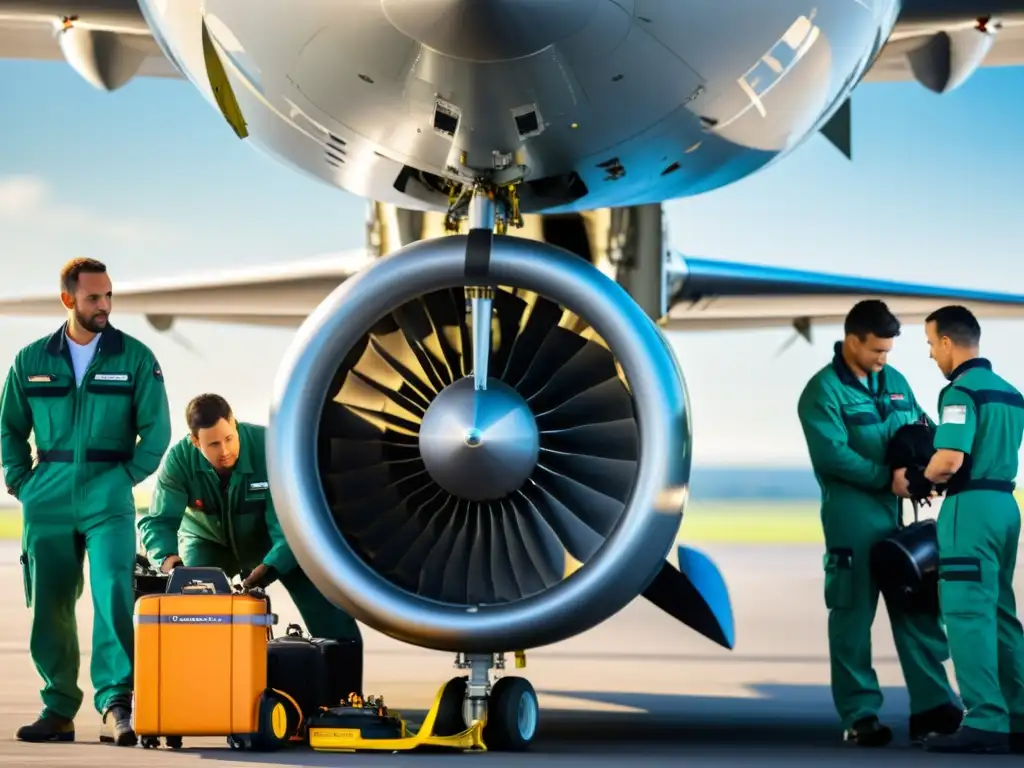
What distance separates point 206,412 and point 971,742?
3133 mm

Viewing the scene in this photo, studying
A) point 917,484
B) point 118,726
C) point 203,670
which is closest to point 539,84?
point 203,670

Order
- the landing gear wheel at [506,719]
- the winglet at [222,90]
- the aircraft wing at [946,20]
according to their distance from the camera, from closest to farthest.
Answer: the winglet at [222,90] → the landing gear wheel at [506,719] → the aircraft wing at [946,20]

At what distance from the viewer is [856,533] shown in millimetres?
6945

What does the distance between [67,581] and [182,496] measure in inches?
27.4

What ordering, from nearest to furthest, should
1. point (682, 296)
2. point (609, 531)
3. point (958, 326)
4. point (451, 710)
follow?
point (609, 531) → point (451, 710) → point (958, 326) → point (682, 296)

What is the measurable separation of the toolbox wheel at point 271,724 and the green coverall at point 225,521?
97 centimetres

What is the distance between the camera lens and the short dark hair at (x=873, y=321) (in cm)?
702

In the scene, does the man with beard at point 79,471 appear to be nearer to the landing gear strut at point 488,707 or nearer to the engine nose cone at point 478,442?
the landing gear strut at point 488,707

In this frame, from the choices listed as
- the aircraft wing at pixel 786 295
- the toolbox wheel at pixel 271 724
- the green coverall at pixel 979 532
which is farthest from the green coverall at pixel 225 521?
the aircraft wing at pixel 786 295

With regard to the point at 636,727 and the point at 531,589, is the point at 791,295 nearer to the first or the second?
the point at 636,727

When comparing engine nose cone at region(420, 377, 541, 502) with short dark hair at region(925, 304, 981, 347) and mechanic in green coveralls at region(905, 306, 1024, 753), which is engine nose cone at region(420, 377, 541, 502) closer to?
mechanic in green coveralls at region(905, 306, 1024, 753)

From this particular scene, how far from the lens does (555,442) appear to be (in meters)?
6.02

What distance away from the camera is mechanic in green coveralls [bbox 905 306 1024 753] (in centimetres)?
636

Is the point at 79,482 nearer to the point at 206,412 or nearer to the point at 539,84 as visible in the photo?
the point at 206,412
